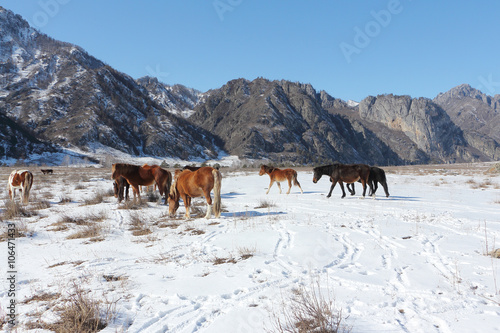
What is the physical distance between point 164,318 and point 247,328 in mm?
908

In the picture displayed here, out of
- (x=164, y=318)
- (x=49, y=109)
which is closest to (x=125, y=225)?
(x=164, y=318)

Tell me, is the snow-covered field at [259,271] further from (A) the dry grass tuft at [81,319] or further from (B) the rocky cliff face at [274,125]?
(B) the rocky cliff face at [274,125]

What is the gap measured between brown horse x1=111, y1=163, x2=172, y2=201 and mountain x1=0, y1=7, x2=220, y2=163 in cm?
8826

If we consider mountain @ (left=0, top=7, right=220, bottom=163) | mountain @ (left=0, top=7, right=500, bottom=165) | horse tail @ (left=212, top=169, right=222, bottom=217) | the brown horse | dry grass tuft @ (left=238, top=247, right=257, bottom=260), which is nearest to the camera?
dry grass tuft @ (left=238, top=247, right=257, bottom=260)

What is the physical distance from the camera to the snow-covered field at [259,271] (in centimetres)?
278

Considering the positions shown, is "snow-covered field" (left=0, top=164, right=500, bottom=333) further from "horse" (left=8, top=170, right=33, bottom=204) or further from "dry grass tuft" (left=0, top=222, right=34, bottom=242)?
"horse" (left=8, top=170, right=33, bottom=204)

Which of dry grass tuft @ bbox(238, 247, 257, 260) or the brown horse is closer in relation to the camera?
dry grass tuft @ bbox(238, 247, 257, 260)

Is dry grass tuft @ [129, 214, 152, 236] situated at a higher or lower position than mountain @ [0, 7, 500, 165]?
lower

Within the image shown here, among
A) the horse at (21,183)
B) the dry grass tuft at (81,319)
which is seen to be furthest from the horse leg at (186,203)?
the horse at (21,183)

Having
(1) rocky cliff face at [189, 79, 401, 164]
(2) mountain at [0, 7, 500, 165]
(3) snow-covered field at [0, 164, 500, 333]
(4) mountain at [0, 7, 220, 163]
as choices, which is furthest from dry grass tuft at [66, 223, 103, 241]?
(1) rocky cliff face at [189, 79, 401, 164]

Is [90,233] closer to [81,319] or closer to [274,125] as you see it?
[81,319]

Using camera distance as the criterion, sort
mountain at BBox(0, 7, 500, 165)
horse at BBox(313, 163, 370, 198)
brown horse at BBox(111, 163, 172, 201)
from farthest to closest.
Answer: mountain at BBox(0, 7, 500, 165)
horse at BBox(313, 163, 370, 198)
brown horse at BBox(111, 163, 172, 201)

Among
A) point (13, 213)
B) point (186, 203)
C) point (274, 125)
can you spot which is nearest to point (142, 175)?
point (186, 203)

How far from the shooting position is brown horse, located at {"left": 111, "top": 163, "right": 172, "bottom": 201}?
11406mm
